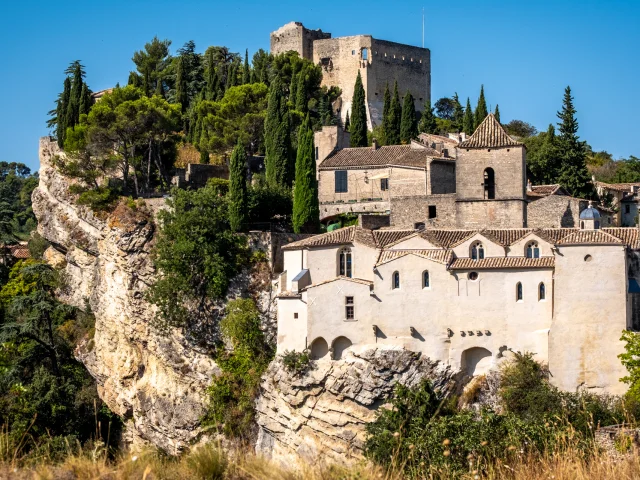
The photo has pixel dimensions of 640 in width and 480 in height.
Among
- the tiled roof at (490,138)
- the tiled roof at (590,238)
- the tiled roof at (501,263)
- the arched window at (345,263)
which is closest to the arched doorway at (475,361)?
the tiled roof at (501,263)

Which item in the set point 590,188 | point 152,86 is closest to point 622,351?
point 590,188

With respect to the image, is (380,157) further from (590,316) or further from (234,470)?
(234,470)

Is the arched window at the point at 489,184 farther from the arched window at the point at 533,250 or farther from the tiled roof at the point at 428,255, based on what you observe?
the tiled roof at the point at 428,255

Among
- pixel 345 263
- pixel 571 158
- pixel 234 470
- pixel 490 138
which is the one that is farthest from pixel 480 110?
pixel 234 470

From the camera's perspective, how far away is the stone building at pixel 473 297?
3038 centimetres

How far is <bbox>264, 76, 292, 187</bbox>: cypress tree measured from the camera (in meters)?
45.2

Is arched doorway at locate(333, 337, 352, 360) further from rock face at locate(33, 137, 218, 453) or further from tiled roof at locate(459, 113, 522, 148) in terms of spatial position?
tiled roof at locate(459, 113, 522, 148)

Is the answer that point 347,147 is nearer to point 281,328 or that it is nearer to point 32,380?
point 281,328

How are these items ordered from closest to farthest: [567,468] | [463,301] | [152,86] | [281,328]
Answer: [567,468] < [463,301] < [281,328] < [152,86]

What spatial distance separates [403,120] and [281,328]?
2260 centimetres

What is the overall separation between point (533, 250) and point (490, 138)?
745 centimetres

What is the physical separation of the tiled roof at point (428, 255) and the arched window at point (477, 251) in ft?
2.55

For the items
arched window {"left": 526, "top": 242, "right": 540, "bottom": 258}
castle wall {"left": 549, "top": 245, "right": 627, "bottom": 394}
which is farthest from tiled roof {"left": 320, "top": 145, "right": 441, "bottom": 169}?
castle wall {"left": 549, "top": 245, "right": 627, "bottom": 394}

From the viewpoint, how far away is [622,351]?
1188 inches
